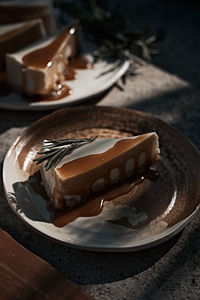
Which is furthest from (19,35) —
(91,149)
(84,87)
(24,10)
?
(91,149)

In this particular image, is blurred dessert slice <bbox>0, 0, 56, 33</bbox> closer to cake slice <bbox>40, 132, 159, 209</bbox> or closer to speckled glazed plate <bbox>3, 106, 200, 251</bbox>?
speckled glazed plate <bbox>3, 106, 200, 251</bbox>

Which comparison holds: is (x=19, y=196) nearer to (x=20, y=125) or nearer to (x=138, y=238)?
(x=138, y=238)

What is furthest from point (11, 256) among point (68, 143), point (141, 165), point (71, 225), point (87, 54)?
point (87, 54)

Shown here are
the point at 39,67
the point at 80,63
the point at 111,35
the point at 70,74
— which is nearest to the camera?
the point at 39,67

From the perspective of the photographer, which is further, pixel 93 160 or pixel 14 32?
pixel 14 32

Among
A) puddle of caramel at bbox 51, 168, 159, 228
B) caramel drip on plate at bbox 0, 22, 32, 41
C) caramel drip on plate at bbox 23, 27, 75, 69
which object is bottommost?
puddle of caramel at bbox 51, 168, 159, 228

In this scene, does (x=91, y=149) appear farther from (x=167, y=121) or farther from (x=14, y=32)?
(x=14, y=32)

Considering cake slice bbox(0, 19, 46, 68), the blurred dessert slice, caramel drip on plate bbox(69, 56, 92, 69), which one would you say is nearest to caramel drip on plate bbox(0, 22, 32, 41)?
cake slice bbox(0, 19, 46, 68)
